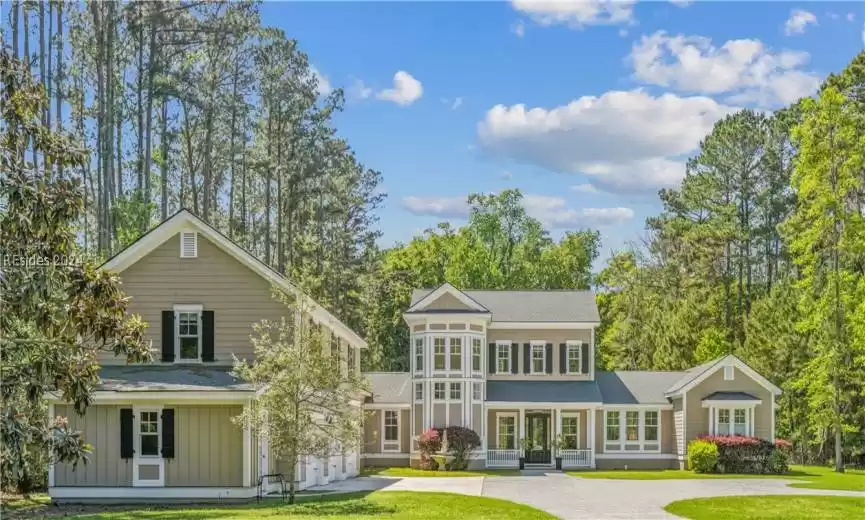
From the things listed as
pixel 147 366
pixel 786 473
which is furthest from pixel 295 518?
pixel 786 473

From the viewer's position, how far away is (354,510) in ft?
70.9

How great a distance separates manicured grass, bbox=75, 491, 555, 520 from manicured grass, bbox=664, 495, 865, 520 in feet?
12.1

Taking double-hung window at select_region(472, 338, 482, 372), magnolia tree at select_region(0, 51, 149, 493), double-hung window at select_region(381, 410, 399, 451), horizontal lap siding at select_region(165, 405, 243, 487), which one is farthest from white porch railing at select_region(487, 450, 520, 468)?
magnolia tree at select_region(0, 51, 149, 493)

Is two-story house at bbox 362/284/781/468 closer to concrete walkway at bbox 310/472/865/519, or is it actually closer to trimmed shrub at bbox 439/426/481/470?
trimmed shrub at bbox 439/426/481/470

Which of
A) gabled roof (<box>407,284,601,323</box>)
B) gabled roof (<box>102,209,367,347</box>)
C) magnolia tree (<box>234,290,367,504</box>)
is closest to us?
magnolia tree (<box>234,290,367,504</box>)

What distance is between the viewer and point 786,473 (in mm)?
38281

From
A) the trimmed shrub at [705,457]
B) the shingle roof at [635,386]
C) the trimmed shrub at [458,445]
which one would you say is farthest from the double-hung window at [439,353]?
the trimmed shrub at [705,457]

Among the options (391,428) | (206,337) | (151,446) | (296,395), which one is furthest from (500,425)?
(296,395)

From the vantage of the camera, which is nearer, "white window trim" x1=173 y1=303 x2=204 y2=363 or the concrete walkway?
the concrete walkway

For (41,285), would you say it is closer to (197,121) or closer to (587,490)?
(587,490)

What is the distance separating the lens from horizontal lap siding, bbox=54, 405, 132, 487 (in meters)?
25.0

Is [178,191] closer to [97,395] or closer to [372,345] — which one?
[372,345]

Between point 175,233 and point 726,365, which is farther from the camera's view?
point 726,365

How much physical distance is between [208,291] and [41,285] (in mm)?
13711
